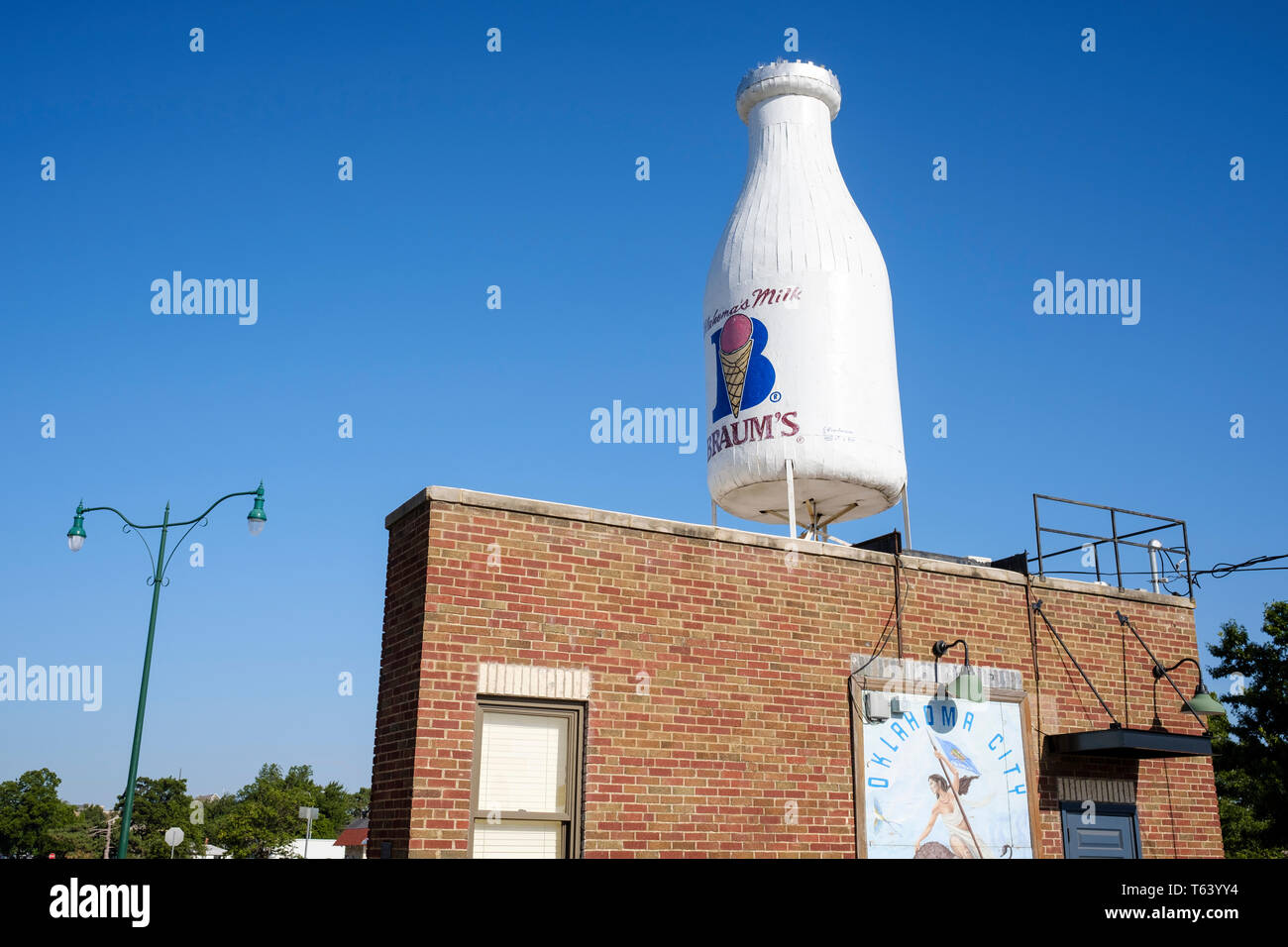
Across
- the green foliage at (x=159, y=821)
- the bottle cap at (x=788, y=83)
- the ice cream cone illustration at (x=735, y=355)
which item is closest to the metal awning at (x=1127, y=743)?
the ice cream cone illustration at (x=735, y=355)

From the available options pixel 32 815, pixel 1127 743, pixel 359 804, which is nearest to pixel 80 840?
pixel 32 815

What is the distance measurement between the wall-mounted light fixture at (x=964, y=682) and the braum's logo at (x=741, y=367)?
350 centimetres

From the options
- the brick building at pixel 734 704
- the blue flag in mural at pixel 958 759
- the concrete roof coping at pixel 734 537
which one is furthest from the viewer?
the blue flag in mural at pixel 958 759

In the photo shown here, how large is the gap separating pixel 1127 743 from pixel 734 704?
442 centimetres

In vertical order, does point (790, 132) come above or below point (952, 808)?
above

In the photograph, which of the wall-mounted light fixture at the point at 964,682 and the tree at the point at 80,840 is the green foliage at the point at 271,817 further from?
the wall-mounted light fixture at the point at 964,682

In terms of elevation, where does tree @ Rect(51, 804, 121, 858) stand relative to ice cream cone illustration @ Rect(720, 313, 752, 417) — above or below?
below

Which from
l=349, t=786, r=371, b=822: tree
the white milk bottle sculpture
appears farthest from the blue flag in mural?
l=349, t=786, r=371, b=822: tree

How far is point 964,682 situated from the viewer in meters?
11.2

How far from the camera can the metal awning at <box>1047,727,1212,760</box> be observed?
36.8ft

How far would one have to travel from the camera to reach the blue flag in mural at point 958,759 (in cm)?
1105

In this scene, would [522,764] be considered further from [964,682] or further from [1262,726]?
[1262,726]

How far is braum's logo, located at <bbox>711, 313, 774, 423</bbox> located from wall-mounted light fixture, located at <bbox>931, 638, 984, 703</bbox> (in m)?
3.50

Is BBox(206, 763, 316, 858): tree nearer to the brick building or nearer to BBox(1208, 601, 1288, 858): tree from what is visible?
BBox(1208, 601, 1288, 858): tree
